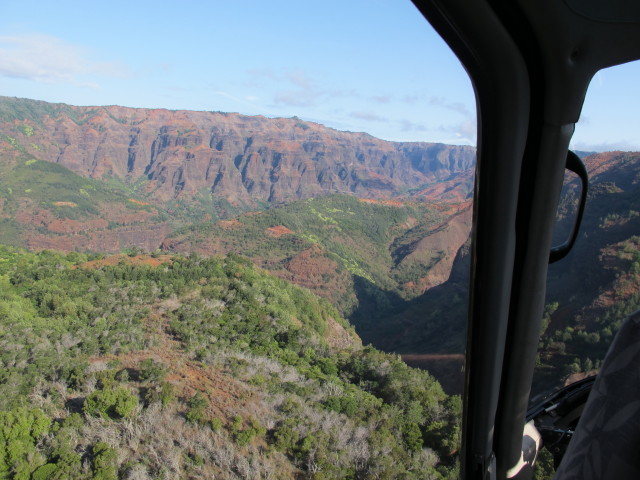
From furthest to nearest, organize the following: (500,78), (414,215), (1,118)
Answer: (1,118), (414,215), (500,78)

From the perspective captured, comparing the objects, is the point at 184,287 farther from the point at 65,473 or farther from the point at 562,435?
the point at 562,435

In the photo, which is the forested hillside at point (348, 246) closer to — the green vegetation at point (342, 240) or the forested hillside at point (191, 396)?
the green vegetation at point (342, 240)

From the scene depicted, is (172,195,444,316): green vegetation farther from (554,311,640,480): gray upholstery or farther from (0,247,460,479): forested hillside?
(554,311,640,480): gray upholstery

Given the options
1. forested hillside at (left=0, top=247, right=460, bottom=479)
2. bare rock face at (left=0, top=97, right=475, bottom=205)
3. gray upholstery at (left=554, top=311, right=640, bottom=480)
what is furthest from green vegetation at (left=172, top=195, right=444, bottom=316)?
bare rock face at (left=0, top=97, right=475, bottom=205)

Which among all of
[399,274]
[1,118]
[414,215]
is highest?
[1,118]

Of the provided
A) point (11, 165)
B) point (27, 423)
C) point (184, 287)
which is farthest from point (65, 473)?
point (11, 165)

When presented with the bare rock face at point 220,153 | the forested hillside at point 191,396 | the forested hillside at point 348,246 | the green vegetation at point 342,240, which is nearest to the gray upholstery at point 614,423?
the forested hillside at point 191,396

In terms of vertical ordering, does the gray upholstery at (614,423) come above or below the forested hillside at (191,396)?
above
